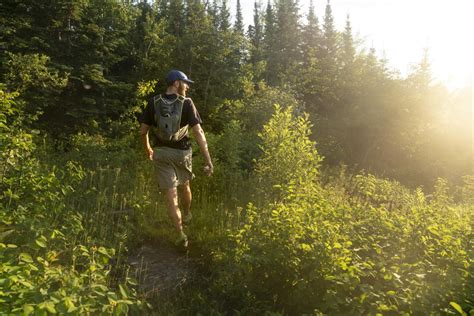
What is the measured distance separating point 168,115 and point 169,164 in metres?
0.69

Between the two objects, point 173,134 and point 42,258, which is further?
point 173,134

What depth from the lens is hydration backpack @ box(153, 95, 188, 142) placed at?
464cm

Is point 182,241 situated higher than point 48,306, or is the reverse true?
point 48,306

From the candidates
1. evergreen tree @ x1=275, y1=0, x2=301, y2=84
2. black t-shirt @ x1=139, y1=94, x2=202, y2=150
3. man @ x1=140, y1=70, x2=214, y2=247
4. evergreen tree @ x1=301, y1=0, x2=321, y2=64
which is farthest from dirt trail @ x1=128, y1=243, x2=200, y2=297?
evergreen tree @ x1=275, y1=0, x2=301, y2=84

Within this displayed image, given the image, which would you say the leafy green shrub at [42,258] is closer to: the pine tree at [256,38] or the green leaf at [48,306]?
the green leaf at [48,306]

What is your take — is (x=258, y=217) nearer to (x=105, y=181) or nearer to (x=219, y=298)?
(x=219, y=298)

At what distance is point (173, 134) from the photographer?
4.74 metres

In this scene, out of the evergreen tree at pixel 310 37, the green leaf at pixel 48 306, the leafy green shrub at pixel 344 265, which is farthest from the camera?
the evergreen tree at pixel 310 37

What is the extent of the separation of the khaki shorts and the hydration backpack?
209mm

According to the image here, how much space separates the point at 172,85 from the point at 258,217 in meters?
2.24

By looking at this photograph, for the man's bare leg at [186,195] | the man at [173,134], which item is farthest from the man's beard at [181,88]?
the man's bare leg at [186,195]

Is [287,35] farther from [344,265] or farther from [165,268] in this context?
[344,265]

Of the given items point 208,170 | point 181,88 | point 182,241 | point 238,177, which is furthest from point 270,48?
point 182,241

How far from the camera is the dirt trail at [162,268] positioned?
3803 millimetres
